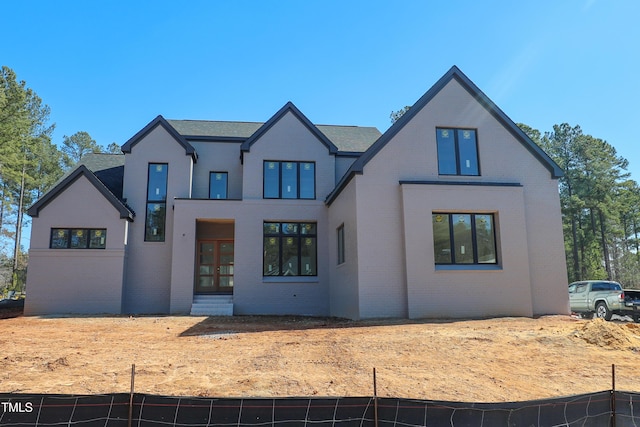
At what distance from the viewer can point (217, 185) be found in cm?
2012

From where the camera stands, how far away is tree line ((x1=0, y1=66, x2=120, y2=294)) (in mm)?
29703

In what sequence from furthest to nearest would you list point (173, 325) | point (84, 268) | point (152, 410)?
Answer: point (84, 268) < point (173, 325) < point (152, 410)

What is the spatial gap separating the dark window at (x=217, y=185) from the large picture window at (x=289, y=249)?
10.5 ft

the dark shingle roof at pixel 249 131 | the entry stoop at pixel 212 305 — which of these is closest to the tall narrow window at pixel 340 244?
the entry stoop at pixel 212 305

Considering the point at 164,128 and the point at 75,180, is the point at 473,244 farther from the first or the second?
the point at 75,180

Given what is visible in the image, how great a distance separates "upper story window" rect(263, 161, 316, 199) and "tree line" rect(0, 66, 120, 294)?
21104 millimetres

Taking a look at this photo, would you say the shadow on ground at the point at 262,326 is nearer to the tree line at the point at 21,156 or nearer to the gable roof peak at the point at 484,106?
the gable roof peak at the point at 484,106

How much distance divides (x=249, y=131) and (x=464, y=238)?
483 inches

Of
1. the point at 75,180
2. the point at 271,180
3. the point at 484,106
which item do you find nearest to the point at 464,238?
the point at 484,106

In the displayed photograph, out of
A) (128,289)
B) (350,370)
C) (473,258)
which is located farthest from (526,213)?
(128,289)

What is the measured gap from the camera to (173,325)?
43.2ft

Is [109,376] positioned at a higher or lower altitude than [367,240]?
lower

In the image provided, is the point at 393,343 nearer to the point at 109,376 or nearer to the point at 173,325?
the point at 109,376

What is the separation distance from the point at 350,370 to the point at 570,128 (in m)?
46.8
